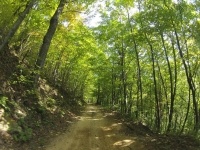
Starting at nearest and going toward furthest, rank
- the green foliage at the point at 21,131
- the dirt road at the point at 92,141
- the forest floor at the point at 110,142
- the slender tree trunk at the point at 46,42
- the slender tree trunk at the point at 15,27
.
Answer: the green foliage at the point at 21,131, the forest floor at the point at 110,142, the dirt road at the point at 92,141, the slender tree trunk at the point at 15,27, the slender tree trunk at the point at 46,42

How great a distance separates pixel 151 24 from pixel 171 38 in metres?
1.95

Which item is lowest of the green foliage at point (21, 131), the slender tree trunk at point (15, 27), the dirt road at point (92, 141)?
the dirt road at point (92, 141)

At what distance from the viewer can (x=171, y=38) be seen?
59.3 ft

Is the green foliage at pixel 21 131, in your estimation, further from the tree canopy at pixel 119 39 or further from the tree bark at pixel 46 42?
the tree bark at pixel 46 42

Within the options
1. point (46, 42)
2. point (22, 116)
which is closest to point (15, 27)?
point (46, 42)

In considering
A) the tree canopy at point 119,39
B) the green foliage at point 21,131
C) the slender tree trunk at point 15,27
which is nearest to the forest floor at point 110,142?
the green foliage at point 21,131

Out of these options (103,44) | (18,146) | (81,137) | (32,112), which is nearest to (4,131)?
(18,146)

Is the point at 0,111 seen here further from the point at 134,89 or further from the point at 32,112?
the point at 134,89

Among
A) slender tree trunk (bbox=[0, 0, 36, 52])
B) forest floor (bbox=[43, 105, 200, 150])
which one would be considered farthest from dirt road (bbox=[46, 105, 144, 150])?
slender tree trunk (bbox=[0, 0, 36, 52])

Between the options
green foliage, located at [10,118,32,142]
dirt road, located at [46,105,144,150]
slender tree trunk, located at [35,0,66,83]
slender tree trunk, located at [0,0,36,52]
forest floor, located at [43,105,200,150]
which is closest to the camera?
green foliage, located at [10,118,32,142]

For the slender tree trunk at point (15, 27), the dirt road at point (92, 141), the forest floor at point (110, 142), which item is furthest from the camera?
the slender tree trunk at point (15, 27)

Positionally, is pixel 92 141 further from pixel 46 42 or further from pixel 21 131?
pixel 46 42

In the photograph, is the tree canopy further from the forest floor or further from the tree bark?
the forest floor

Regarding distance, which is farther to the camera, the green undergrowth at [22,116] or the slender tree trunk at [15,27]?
the slender tree trunk at [15,27]
